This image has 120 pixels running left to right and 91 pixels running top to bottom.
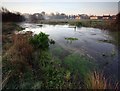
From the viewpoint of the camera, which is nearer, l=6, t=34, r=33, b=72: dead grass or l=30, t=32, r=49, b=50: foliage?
l=6, t=34, r=33, b=72: dead grass

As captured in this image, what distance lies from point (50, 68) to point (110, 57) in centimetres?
508

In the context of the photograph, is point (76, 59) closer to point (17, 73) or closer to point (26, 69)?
point (26, 69)

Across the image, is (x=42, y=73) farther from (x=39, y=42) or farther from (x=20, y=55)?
(x=39, y=42)

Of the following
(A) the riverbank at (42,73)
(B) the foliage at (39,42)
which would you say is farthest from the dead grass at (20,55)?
(B) the foliage at (39,42)

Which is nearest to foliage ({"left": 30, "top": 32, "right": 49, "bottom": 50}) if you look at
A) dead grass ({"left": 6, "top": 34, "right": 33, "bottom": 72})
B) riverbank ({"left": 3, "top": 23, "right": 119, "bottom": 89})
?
dead grass ({"left": 6, "top": 34, "right": 33, "bottom": 72})

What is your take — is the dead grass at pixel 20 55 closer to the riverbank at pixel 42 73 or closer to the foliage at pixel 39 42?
the riverbank at pixel 42 73

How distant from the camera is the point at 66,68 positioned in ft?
28.6

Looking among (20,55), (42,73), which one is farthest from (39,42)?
(42,73)

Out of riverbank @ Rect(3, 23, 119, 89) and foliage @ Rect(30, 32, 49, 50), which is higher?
foliage @ Rect(30, 32, 49, 50)

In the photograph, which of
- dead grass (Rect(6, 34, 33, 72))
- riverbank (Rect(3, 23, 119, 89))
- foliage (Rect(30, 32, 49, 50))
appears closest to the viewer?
riverbank (Rect(3, 23, 119, 89))

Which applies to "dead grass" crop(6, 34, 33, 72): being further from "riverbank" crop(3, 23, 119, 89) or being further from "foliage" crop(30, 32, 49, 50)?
"foliage" crop(30, 32, 49, 50)

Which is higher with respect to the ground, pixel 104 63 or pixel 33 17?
pixel 33 17

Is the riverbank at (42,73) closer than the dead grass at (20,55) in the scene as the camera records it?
Yes

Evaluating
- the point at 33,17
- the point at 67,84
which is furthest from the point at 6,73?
the point at 33,17
